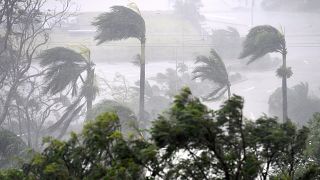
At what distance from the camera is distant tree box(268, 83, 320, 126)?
72.1ft

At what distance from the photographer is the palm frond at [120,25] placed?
56.4 feet

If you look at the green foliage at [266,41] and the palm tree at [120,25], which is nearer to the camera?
the green foliage at [266,41]

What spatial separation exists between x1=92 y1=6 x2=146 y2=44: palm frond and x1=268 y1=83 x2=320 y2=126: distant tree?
29.1 ft

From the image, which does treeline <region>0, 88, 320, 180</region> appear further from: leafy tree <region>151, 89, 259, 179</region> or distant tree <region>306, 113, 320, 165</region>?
distant tree <region>306, 113, 320, 165</region>

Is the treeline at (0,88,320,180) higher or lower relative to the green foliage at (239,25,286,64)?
lower

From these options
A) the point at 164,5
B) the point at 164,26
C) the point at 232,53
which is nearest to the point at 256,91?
the point at 232,53

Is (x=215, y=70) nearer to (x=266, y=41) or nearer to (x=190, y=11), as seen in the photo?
(x=266, y=41)

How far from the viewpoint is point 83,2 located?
54.4 meters

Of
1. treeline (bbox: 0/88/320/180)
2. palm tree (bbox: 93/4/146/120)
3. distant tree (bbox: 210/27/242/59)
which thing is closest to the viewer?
treeline (bbox: 0/88/320/180)

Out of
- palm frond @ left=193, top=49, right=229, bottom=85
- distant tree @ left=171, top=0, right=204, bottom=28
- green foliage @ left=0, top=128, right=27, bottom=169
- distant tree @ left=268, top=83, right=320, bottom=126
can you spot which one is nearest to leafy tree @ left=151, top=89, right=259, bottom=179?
green foliage @ left=0, top=128, right=27, bottom=169

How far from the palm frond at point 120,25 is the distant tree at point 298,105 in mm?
8867

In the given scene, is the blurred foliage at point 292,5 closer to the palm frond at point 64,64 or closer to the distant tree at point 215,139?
the palm frond at point 64,64

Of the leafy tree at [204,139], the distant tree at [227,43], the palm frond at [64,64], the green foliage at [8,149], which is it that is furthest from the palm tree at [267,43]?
the distant tree at [227,43]

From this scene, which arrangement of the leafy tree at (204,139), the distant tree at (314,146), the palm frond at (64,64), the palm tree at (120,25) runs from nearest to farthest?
the leafy tree at (204,139), the distant tree at (314,146), the palm frond at (64,64), the palm tree at (120,25)
